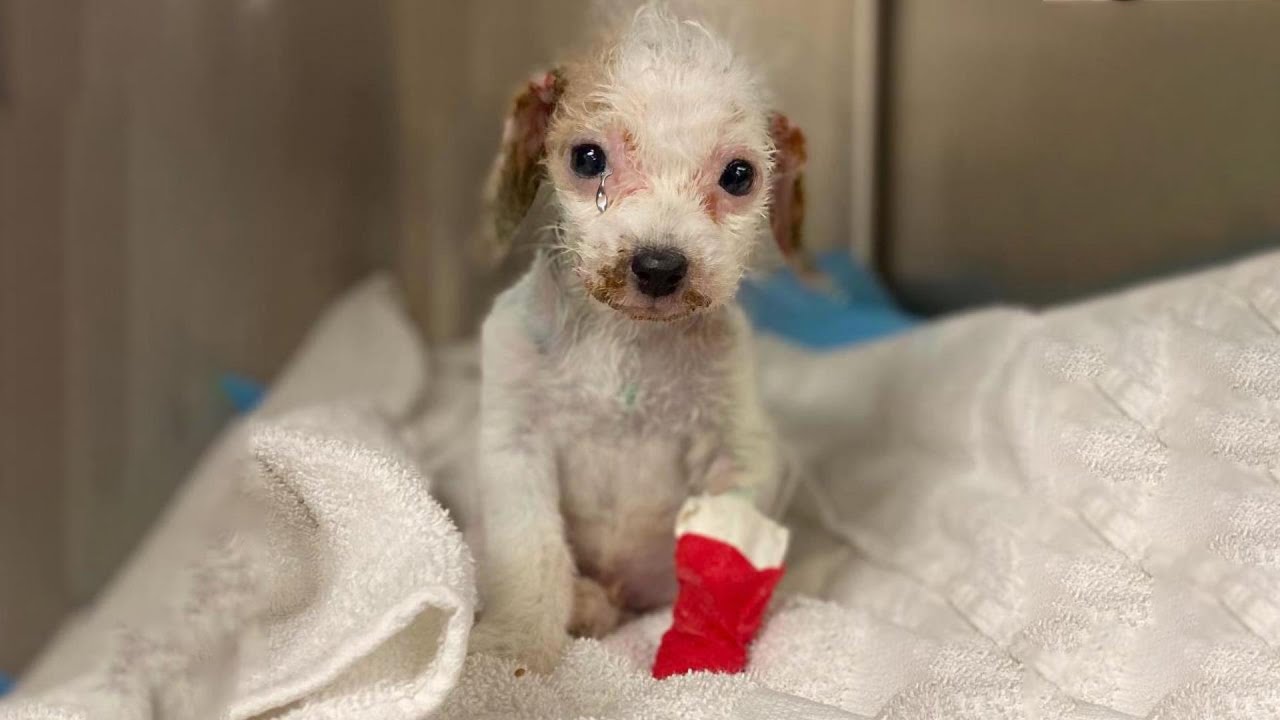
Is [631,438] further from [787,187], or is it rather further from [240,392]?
[240,392]

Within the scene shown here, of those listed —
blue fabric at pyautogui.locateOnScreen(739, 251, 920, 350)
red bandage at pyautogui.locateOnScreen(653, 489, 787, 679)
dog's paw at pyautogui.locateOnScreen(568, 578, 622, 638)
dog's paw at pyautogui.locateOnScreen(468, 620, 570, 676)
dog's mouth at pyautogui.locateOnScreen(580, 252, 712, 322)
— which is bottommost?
blue fabric at pyautogui.locateOnScreen(739, 251, 920, 350)

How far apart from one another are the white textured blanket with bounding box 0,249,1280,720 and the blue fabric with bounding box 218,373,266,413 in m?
0.45

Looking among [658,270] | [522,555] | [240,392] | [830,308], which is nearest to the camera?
[658,270]

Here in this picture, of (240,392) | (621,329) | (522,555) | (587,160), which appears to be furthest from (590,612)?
(240,392)

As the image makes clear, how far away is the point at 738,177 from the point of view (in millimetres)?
766

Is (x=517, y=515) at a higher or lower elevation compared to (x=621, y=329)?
lower

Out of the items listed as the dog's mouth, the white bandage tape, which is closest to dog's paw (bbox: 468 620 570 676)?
the white bandage tape

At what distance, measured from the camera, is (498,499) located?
2.72 feet

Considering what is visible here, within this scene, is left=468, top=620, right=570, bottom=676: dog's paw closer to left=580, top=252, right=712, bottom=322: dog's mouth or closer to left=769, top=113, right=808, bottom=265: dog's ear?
left=580, top=252, right=712, bottom=322: dog's mouth

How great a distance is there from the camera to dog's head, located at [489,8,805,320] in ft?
2.32

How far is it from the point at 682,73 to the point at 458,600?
1.18 feet

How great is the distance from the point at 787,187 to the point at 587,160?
0.19 meters

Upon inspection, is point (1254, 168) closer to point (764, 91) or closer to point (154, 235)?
point (764, 91)

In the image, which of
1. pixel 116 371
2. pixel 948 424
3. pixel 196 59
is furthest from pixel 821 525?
pixel 196 59
